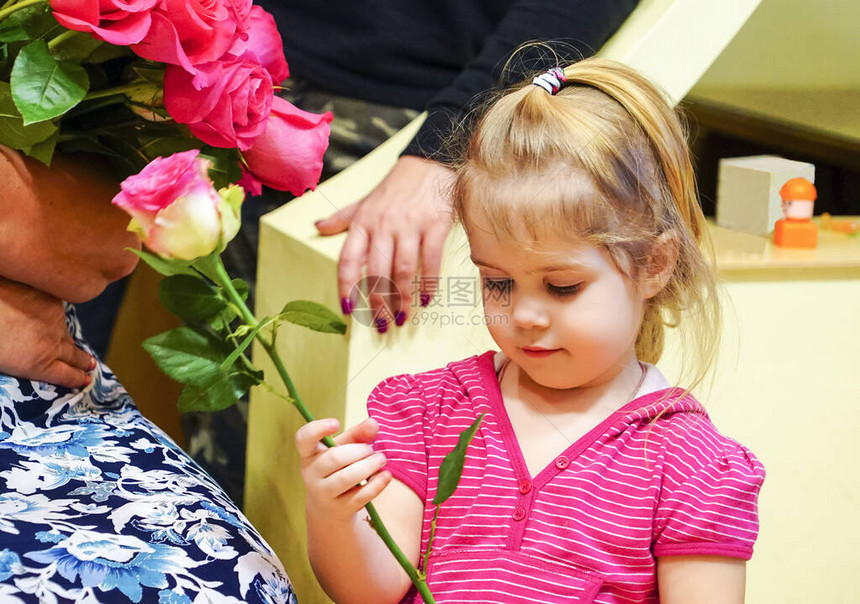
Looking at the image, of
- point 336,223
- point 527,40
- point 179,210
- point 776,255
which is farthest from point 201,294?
point 776,255

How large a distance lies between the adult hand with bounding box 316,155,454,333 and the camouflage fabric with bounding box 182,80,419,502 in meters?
0.27

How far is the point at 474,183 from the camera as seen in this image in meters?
0.71

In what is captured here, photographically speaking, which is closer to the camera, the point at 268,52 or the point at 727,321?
the point at 268,52

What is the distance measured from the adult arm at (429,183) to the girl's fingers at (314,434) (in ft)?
0.67

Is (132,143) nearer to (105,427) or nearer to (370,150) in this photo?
(105,427)

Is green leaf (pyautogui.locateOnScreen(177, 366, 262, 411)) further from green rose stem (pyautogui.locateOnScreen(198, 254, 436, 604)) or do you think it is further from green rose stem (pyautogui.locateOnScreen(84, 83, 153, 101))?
green rose stem (pyautogui.locateOnScreen(84, 83, 153, 101))

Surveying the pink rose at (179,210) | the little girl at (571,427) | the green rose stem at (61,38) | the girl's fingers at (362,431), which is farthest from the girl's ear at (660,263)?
the green rose stem at (61,38)

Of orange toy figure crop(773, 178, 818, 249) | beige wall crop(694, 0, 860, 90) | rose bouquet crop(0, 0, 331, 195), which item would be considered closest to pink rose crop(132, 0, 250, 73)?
rose bouquet crop(0, 0, 331, 195)

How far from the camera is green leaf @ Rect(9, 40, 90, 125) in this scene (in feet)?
2.08

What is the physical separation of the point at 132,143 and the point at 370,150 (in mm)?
376

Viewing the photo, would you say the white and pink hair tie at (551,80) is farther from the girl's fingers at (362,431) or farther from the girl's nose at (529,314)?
the girl's fingers at (362,431)

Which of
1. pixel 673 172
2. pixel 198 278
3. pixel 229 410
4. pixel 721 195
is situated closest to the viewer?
pixel 198 278

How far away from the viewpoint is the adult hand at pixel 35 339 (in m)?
0.74

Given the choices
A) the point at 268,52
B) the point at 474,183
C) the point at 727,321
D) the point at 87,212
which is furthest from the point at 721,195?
the point at 87,212
